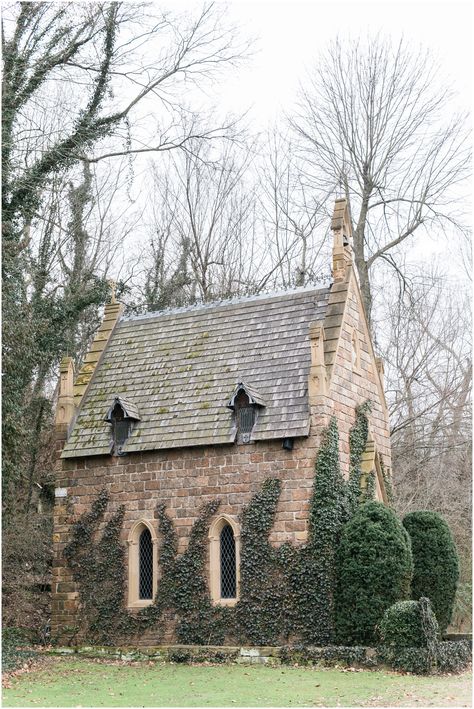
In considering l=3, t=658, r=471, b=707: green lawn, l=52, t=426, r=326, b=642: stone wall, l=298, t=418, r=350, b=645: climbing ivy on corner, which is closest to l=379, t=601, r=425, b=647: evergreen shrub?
l=3, t=658, r=471, b=707: green lawn

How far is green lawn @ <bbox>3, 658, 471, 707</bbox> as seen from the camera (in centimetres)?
1394

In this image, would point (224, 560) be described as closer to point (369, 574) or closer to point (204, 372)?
point (369, 574)

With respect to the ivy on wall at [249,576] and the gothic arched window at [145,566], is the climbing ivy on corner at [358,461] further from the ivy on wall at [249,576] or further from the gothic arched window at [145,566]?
the gothic arched window at [145,566]

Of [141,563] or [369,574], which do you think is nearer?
[369,574]

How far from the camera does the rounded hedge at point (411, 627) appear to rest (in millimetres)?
16938

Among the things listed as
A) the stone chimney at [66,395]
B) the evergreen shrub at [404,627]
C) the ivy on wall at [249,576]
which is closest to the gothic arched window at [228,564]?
the ivy on wall at [249,576]

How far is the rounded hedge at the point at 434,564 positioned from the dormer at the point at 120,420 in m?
6.70

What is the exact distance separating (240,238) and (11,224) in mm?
17118

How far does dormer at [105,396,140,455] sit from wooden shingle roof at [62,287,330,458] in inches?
5.7

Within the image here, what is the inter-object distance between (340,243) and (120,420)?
649cm

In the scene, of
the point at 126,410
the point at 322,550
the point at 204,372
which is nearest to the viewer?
the point at 322,550

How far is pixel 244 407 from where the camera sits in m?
19.9

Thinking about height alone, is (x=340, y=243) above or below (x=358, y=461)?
above

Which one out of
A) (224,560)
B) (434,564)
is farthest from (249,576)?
(434,564)
